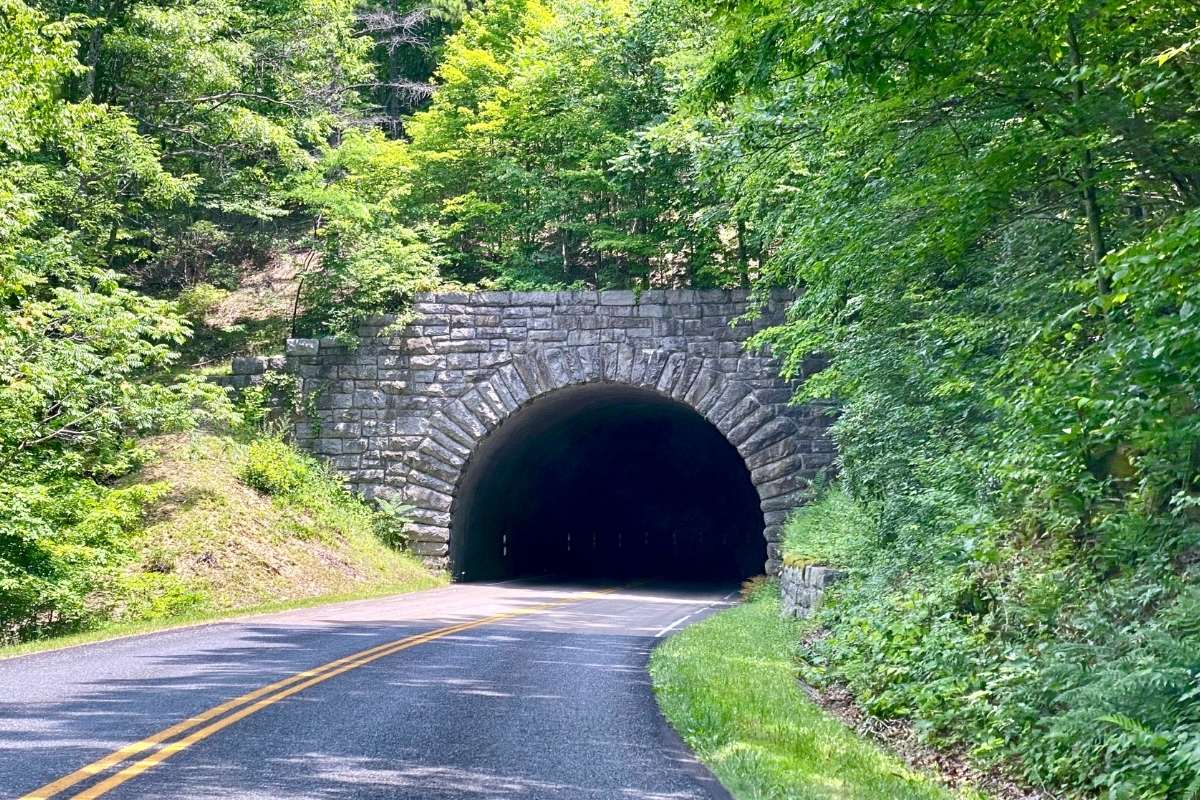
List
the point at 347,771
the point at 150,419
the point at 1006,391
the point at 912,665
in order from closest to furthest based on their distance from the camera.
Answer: the point at 347,771
the point at 912,665
the point at 1006,391
the point at 150,419

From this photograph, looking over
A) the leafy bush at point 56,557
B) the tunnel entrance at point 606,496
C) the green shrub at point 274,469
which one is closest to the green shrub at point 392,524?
the tunnel entrance at point 606,496

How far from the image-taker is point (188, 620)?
1438cm

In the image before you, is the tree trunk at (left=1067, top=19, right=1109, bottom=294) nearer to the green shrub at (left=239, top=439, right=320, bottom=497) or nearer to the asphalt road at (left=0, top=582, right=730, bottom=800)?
the asphalt road at (left=0, top=582, right=730, bottom=800)

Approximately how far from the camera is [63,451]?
16.2 metres

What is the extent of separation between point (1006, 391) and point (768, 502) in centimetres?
1195

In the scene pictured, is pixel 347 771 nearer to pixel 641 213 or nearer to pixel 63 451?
pixel 63 451

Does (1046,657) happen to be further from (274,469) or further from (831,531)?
(274,469)

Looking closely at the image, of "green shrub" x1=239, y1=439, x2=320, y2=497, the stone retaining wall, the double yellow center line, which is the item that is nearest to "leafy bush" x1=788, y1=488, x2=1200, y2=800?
the stone retaining wall

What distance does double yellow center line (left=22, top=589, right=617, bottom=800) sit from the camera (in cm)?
519

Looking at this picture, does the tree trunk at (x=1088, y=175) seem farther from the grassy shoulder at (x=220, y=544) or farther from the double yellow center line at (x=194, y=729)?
the grassy shoulder at (x=220, y=544)

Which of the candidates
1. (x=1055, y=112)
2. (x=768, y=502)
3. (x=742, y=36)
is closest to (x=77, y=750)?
(x=742, y=36)

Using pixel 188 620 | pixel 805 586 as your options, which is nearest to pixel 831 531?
pixel 805 586

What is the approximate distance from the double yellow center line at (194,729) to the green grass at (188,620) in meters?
3.28

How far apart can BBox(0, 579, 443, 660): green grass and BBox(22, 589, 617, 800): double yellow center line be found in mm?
3278
